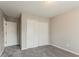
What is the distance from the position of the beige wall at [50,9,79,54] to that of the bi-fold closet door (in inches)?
25.2

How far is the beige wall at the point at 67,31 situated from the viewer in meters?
3.14

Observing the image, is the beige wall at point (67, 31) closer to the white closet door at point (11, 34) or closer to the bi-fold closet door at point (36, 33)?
the bi-fold closet door at point (36, 33)

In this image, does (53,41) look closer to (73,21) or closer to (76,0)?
(73,21)

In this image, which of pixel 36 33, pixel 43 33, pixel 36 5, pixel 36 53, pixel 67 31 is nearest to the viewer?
pixel 36 5

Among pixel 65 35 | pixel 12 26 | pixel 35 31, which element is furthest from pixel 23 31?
pixel 65 35

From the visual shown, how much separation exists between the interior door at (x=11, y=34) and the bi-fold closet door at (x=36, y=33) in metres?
1.56

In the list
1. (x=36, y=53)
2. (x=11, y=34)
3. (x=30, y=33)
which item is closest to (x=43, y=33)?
(x=30, y=33)

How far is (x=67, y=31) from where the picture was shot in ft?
11.9

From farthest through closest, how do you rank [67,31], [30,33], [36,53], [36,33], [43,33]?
[43,33] < [36,33] < [30,33] < [67,31] < [36,53]

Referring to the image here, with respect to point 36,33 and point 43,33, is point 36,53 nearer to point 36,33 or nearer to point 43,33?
point 36,33

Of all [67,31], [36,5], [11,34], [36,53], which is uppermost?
[36,5]

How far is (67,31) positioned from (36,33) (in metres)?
1.91

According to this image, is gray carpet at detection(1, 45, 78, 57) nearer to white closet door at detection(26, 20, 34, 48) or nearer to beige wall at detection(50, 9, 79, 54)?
beige wall at detection(50, 9, 79, 54)

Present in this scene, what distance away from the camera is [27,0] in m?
2.35
